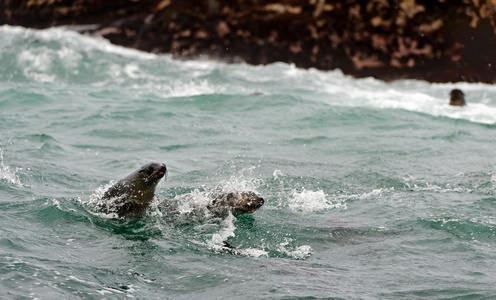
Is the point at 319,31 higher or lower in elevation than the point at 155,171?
higher

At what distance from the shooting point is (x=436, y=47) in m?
23.4

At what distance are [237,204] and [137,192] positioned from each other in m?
1.23

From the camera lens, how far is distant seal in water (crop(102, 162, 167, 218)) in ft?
30.9

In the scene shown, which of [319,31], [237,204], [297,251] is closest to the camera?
[297,251]

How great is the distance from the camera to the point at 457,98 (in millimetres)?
20641

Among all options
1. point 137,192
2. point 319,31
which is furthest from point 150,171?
point 319,31

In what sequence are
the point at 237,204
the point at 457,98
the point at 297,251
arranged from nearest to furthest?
1. the point at 297,251
2. the point at 237,204
3. the point at 457,98

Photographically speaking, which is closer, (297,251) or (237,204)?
(297,251)

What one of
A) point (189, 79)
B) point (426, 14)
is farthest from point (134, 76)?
point (426, 14)

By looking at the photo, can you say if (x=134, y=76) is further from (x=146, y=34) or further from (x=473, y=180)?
(x=473, y=180)

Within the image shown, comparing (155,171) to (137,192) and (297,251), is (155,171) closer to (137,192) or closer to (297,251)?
(137,192)

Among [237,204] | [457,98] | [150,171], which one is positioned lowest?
[237,204]

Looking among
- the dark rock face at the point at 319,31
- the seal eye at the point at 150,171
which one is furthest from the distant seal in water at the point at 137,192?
the dark rock face at the point at 319,31

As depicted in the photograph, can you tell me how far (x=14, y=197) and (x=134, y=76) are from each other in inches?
507
